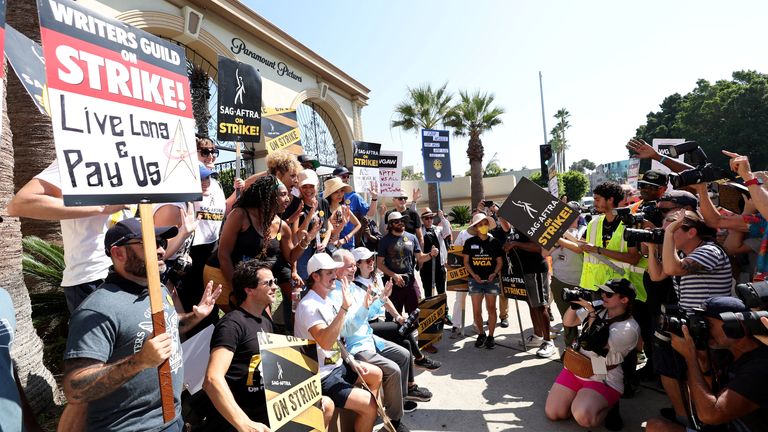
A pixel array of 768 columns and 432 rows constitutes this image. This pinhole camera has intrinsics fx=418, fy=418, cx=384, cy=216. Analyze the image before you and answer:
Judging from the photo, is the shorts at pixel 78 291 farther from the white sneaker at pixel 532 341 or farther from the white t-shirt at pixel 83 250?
the white sneaker at pixel 532 341

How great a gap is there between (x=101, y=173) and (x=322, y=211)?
132 inches

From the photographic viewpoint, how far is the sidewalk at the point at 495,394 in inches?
149

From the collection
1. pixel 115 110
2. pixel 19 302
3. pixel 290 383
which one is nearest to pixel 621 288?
pixel 290 383

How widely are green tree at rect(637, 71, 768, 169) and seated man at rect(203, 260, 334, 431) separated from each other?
42238mm

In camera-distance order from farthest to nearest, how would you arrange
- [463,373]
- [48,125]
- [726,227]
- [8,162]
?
[463,373] → [48,125] → [726,227] → [8,162]

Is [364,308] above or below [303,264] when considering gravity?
below

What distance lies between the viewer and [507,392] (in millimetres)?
4418

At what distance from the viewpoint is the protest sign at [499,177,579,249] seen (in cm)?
448

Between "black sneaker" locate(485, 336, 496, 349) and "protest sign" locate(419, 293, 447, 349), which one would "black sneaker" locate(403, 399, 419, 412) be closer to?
"protest sign" locate(419, 293, 447, 349)

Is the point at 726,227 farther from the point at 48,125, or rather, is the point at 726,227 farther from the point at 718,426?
the point at 48,125

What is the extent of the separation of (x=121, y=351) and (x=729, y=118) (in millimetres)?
47186

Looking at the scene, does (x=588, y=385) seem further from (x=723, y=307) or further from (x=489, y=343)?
(x=489, y=343)

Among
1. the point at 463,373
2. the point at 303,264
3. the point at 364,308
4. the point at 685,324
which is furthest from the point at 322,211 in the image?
the point at 685,324

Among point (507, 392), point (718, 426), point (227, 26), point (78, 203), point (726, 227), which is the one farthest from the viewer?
point (227, 26)
